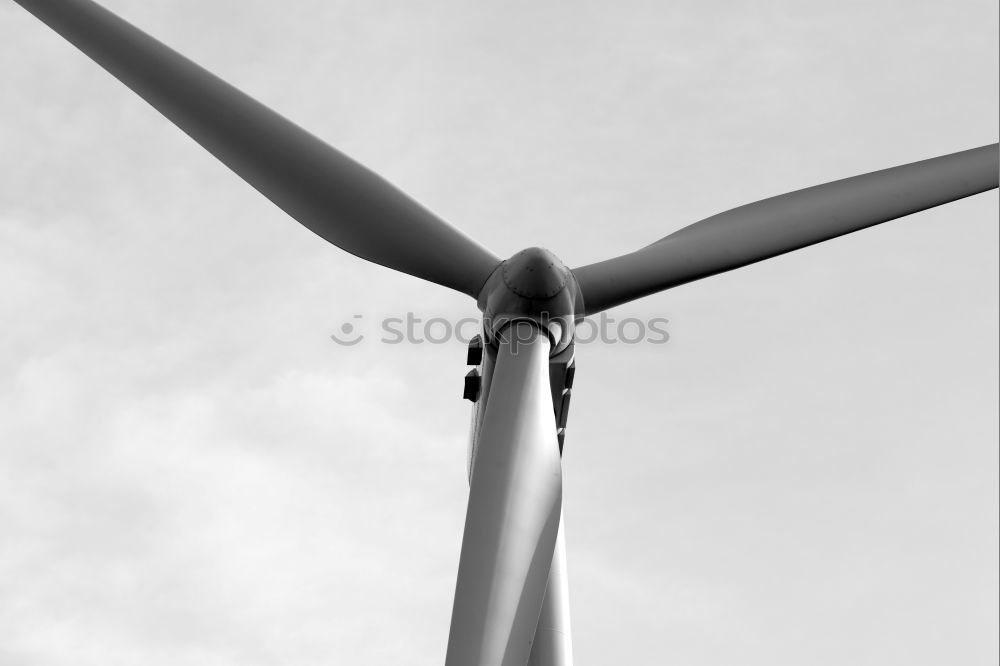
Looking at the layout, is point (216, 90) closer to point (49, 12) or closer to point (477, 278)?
point (49, 12)

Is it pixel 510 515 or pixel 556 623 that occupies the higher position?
pixel 510 515

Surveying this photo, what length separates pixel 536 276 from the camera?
1297 centimetres

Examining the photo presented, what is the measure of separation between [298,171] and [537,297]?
3427 mm

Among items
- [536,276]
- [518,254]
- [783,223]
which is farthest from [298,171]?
[783,223]

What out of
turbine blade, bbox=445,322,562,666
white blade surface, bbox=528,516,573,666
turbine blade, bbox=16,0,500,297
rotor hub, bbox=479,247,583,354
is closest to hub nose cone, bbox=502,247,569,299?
rotor hub, bbox=479,247,583,354

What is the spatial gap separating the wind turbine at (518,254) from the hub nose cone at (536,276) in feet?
0.05

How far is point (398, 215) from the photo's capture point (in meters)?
13.6

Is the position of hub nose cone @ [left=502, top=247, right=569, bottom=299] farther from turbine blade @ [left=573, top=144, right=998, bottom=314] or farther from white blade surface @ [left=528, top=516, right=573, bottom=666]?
white blade surface @ [left=528, top=516, right=573, bottom=666]

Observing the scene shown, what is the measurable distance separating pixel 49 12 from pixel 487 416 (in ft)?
27.9

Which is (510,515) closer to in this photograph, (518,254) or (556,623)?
(518,254)

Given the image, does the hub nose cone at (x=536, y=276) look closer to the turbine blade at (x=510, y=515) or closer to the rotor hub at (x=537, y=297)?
the rotor hub at (x=537, y=297)

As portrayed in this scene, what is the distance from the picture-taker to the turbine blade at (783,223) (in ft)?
44.9

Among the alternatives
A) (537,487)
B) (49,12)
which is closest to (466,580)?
(537,487)

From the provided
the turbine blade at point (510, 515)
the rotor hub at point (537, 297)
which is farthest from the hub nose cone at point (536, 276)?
the turbine blade at point (510, 515)
